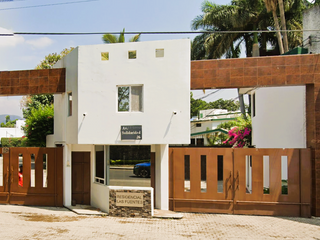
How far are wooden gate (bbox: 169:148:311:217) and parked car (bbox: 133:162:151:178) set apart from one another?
88cm

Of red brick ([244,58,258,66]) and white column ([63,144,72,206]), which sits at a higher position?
red brick ([244,58,258,66])

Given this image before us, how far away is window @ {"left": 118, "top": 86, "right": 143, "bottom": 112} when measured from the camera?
12.1m

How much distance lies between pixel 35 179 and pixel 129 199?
14.6 feet

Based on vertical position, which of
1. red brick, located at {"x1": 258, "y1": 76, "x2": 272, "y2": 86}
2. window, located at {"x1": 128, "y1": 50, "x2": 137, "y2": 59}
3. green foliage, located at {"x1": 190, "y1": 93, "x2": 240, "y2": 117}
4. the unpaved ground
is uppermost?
green foliage, located at {"x1": 190, "y1": 93, "x2": 240, "y2": 117}

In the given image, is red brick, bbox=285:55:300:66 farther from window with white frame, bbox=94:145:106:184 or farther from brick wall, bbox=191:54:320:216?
window with white frame, bbox=94:145:106:184

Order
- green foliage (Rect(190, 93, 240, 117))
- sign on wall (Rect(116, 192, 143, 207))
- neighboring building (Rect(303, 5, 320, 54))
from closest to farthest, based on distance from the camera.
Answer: sign on wall (Rect(116, 192, 143, 207))
neighboring building (Rect(303, 5, 320, 54))
green foliage (Rect(190, 93, 240, 117))

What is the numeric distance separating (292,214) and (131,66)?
7.86 meters

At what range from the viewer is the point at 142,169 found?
12430 mm

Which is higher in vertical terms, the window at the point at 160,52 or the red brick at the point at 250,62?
the window at the point at 160,52

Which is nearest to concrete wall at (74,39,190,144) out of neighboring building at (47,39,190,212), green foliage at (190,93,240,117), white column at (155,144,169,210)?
neighboring building at (47,39,190,212)

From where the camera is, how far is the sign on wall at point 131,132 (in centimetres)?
1197

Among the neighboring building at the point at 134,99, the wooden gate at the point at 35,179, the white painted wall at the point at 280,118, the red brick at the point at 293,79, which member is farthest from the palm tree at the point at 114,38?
the red brick at the point at 293,79

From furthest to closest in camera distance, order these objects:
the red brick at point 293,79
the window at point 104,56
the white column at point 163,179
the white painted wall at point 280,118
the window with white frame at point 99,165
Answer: the window with white frame at point 99,165, the window at point 104,56, the white painted wall at point 280,118, the white column at point 163,179, the red brick at point 293,79

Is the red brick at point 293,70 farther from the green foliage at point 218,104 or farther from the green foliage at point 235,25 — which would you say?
the green foliage at point 218,104
